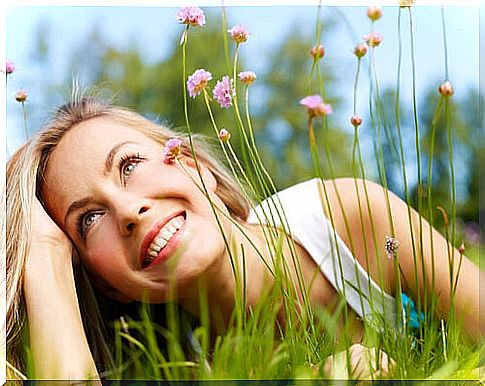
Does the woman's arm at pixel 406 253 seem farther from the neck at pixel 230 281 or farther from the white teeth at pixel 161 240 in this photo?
the white teeth at pixel 161 240

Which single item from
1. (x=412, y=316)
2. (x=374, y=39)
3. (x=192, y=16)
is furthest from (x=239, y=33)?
(x=412, y=316)

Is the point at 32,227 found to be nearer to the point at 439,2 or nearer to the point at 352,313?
the point at 352,313

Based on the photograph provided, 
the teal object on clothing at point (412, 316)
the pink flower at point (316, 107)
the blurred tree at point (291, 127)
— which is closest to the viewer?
the pink flower at point (316, 107)

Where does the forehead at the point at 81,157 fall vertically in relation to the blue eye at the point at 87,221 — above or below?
above

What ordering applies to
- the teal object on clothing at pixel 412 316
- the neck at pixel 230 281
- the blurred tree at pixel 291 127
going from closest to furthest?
the teal object on clothing at pixel 412 316, the neck at pixel 230 281, the blurred tree at pixel 291 127

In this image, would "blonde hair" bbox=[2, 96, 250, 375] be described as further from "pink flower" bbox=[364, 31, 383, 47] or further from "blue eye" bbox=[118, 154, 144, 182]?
"pink flower" bbox=[364, 31, 383, 47]

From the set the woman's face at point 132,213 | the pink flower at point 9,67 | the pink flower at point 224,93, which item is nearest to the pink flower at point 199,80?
the pink flower at point 224,93

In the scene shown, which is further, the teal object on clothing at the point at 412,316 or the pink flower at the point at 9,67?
the pink flower at the point at 9,67

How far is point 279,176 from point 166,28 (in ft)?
1.13

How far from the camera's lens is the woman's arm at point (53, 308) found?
1218mm

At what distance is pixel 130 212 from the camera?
131 centimetres

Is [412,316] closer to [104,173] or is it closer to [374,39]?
[374,39]

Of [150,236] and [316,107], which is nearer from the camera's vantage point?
[316,107]

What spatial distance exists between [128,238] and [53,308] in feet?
0.52
